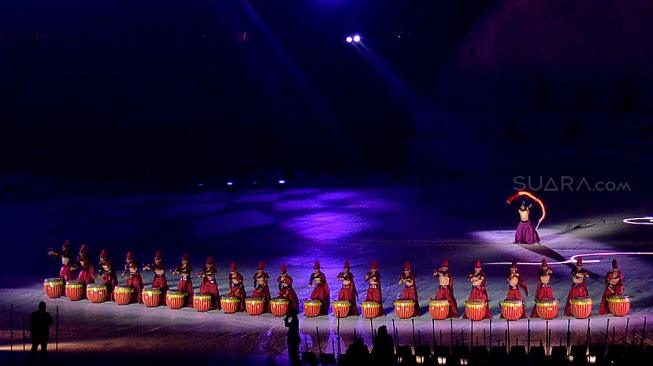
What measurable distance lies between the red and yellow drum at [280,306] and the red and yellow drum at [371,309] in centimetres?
130

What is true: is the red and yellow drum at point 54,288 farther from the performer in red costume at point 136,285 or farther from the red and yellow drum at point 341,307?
the red and yellow drum at point 341,307

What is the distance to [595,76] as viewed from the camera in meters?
40.4

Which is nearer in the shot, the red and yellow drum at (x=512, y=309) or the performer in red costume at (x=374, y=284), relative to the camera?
the red and yellow drum at (x=512, y=309)

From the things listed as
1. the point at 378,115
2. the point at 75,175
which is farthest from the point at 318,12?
the point at 75,175

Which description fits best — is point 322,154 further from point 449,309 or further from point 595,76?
point 449,309

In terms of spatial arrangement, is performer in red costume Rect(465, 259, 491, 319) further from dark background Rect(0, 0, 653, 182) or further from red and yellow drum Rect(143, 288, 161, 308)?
dark background Rect(0, 0, 653, 182)

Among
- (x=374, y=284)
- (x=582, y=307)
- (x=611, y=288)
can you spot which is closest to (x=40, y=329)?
(x=374, y=284)

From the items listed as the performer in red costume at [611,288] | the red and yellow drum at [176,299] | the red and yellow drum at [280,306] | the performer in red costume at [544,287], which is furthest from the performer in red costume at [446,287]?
the red and yellow drum at [176,299]

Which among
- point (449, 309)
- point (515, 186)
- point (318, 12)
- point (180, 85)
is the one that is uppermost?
point (318, 12)

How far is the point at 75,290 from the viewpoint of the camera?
19.5 meters

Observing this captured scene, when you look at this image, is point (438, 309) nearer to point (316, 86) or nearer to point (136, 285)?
point (136, 285)

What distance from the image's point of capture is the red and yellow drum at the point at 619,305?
16.9 meters

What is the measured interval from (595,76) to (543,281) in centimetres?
2533

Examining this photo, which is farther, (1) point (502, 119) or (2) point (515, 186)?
(1) point (502, 119)
